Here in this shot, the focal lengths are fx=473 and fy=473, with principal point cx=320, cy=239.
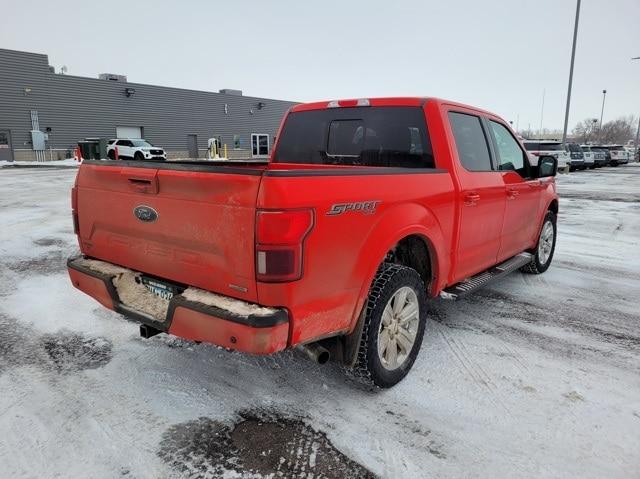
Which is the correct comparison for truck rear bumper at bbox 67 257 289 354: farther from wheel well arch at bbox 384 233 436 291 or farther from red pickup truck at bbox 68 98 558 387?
wheel well arch at bbox 384 233 436 291

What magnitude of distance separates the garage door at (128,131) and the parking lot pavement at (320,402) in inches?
1400

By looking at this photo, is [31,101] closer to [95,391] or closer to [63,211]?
[63,211]

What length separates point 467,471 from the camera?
96.5 inches

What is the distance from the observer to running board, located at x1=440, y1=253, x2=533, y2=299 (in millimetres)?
3922

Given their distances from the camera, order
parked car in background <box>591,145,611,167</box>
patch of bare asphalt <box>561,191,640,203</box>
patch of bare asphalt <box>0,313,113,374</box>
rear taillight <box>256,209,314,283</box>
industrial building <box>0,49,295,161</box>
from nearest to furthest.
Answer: rear taillight <box>256,209,314,283</box> < patch of bare asphalt <box>0,313,113,374</box> < patch of bare asphalt <box>561,191,640,203</box> < industrial building <box>0,49,295,161</box> < parked car in background <box>591,145,611,167</box>

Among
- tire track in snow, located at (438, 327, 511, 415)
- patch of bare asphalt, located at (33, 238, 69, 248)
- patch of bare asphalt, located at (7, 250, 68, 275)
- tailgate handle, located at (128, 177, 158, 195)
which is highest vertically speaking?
tailgate handle, located at (128, 177, 158, 195)

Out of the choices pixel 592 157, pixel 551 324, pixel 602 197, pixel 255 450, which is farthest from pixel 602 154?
pixel 255 450

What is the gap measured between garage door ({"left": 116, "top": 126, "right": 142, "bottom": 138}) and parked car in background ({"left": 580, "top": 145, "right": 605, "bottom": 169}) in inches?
1298

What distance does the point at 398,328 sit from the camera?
10.8 feet

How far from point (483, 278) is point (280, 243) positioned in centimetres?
262

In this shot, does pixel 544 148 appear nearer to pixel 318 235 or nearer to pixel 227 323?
pixel 318 235

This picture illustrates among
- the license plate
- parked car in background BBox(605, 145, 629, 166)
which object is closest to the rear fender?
the license plate

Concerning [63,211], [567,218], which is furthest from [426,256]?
[63,211]

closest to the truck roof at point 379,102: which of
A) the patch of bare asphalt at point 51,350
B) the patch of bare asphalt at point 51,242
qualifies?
the patch of bare asphalt at point 51,350
